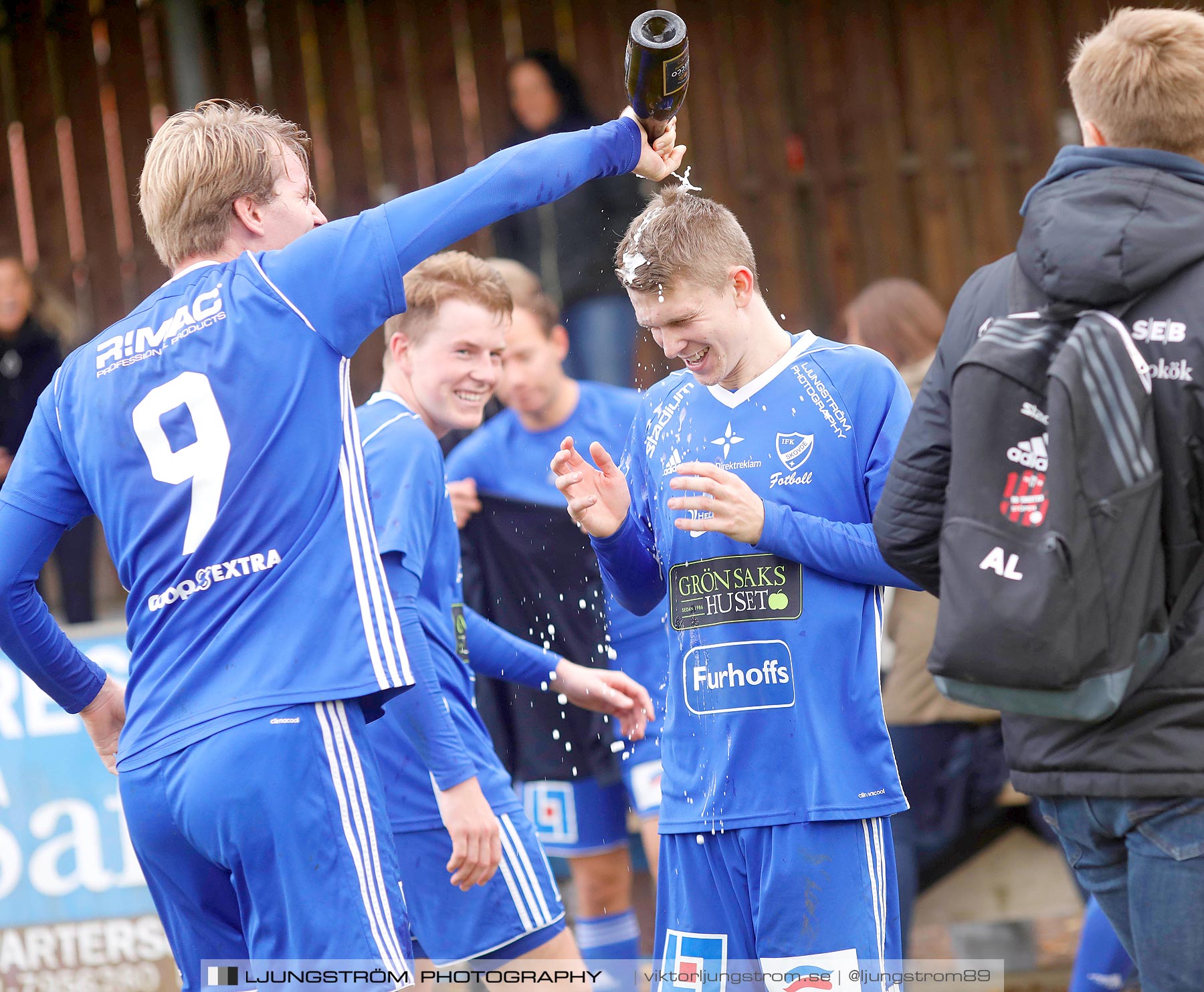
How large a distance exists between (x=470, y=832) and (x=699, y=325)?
4.04 feet

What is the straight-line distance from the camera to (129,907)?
5223 millimetres

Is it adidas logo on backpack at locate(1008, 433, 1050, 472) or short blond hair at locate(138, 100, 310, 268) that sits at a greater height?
short blond hair at locate(138, 100, 310, 268)

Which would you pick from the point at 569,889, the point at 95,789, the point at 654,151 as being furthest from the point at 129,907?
the point at 654,151

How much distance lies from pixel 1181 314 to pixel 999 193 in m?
6.20

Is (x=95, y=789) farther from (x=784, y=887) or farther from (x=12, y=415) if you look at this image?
(x=784, y=887)

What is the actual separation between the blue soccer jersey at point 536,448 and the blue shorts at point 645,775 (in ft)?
0.59

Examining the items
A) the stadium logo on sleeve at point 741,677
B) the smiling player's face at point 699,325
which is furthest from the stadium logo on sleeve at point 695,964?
the smiling player's face at point 699,325

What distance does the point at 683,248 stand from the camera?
3047 millimetres

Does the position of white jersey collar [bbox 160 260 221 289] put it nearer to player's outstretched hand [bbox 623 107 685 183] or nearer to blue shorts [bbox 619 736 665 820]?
player's outstretched hand [bbox 623 107 685 183]

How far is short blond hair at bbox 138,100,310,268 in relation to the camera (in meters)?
2.73

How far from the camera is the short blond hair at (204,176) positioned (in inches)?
107

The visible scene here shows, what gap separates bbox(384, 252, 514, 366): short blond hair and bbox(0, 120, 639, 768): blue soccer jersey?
1144 mm

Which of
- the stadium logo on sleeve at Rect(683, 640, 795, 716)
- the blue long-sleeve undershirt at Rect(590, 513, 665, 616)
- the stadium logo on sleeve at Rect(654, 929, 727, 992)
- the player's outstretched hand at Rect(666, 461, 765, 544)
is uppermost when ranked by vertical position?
the player's outstretched hand at Rect(666, 461, 765, 544)

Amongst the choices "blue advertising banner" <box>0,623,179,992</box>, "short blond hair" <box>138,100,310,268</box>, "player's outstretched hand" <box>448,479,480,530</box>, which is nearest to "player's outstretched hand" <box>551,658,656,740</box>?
"player's outstretched hand" <box>448,479,480,530</box>
